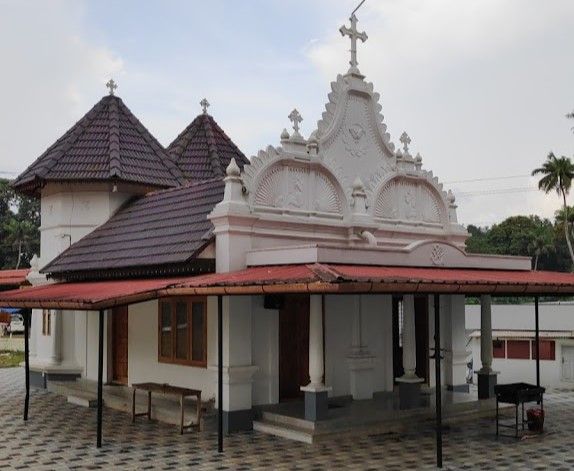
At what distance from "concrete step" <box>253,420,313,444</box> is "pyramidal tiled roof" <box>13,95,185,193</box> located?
281 inches

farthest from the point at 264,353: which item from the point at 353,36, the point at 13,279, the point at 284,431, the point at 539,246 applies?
the point at 539,246

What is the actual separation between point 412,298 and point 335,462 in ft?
17.3

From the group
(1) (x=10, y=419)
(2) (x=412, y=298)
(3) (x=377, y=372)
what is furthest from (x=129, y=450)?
(2) (x=412, y=298)

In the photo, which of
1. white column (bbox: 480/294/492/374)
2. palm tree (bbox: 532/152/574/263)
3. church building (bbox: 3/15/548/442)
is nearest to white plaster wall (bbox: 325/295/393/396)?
church building (bbox: 3/15/548/442)

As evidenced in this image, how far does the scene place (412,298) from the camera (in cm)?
1380

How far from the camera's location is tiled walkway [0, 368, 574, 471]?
29.9 feet

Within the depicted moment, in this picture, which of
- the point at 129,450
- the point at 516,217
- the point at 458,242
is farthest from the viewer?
the point at 516,217

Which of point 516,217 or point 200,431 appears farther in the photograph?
point 516,217

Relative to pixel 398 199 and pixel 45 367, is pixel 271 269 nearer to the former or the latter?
pixel 398 199

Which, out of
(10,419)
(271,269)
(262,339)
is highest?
(271,269)

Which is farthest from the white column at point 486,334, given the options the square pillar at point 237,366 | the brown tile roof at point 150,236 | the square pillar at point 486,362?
the brown tile roof at point 150,236

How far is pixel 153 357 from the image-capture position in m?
13.5

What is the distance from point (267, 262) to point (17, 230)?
48566 mm

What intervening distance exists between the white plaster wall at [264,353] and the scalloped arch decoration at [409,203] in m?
3.61
